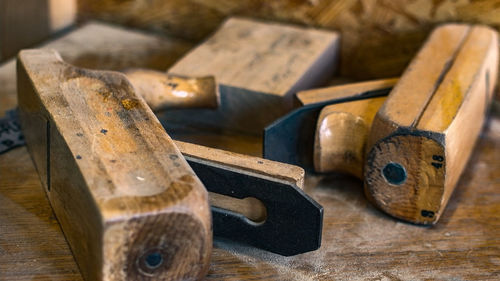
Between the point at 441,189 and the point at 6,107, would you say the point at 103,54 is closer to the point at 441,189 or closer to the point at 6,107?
the point at 6,107

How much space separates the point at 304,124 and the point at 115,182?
1.38 feet

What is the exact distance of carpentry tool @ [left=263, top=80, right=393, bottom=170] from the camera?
1.11 m

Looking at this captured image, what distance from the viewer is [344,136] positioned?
1126 mm

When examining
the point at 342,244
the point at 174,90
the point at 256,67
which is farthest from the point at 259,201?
the point at 256,67

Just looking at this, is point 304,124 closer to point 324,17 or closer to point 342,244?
point 342,244

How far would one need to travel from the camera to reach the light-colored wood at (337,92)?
1.18 meters

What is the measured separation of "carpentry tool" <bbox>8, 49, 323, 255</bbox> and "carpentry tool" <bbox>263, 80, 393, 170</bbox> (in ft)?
0.48

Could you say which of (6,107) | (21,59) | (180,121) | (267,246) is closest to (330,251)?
(267,246)

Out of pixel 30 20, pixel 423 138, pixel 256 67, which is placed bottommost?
pixel 30 20

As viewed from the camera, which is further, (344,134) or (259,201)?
(344,134)

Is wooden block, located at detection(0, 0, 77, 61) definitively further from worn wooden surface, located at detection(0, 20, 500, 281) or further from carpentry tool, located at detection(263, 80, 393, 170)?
carpentry tool, located at detection(263, 80, 393, 170)

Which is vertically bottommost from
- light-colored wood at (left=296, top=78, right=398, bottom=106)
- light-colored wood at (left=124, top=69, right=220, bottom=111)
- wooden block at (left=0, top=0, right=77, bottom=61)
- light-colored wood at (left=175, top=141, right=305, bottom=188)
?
wooden block at (left=0, top=0, right=77, bottom=61)

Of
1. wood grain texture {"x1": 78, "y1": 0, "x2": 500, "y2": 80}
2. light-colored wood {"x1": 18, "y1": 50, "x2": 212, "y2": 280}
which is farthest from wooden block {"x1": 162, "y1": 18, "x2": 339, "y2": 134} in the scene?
light-colored wood {"x1": 18, "y1": 50, "x2": 212, "y2": 280}

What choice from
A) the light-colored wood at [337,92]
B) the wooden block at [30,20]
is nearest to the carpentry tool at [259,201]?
the light-colored wood at [337,92]
